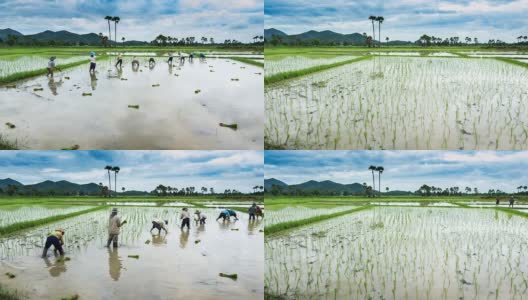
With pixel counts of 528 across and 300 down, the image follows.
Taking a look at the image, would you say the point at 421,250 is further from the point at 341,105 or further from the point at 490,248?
the point at 341,105

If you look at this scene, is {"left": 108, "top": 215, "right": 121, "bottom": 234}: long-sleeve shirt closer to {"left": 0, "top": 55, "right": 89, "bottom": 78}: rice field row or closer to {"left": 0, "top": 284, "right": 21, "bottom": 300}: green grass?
{"left": 0, "top": 284, "right": 21, "bottom": 300}: green grass

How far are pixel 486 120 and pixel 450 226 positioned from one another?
13.0ft

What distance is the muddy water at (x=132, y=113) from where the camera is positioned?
5633 mm

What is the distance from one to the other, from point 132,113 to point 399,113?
14.5ft

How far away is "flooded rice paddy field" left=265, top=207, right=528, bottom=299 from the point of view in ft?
15.0

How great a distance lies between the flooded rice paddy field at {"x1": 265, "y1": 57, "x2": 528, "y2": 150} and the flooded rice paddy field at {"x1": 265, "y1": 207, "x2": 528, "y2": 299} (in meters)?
1.59

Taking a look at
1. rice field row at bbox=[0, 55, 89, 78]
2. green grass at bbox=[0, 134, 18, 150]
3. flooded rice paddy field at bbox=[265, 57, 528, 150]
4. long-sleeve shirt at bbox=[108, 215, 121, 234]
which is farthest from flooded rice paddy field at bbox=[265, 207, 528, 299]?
rice field row at bbox=[0, 55, 89, 78]

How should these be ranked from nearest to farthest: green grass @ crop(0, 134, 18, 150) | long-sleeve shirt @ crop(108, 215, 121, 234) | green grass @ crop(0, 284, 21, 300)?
green grass @ crop(0, 284, 21, 300)
green grass @ crop(0, 134, 18, 150)
long-sleeve shirt @ crop(108, 215, 121, 234)

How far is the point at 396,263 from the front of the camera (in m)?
5.48

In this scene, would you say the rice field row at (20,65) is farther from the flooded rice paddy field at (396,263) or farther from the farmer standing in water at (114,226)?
the flooded rice paddy field at (396,263)

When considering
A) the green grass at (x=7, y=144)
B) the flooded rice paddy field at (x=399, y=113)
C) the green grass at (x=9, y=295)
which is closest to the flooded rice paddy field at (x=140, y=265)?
the green grass at (x=9, y=295)

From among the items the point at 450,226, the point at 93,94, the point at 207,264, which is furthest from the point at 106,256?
the point at 450,226

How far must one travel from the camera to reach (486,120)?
5.70 m

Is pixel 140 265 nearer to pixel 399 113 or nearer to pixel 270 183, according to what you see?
pixel 270 183
